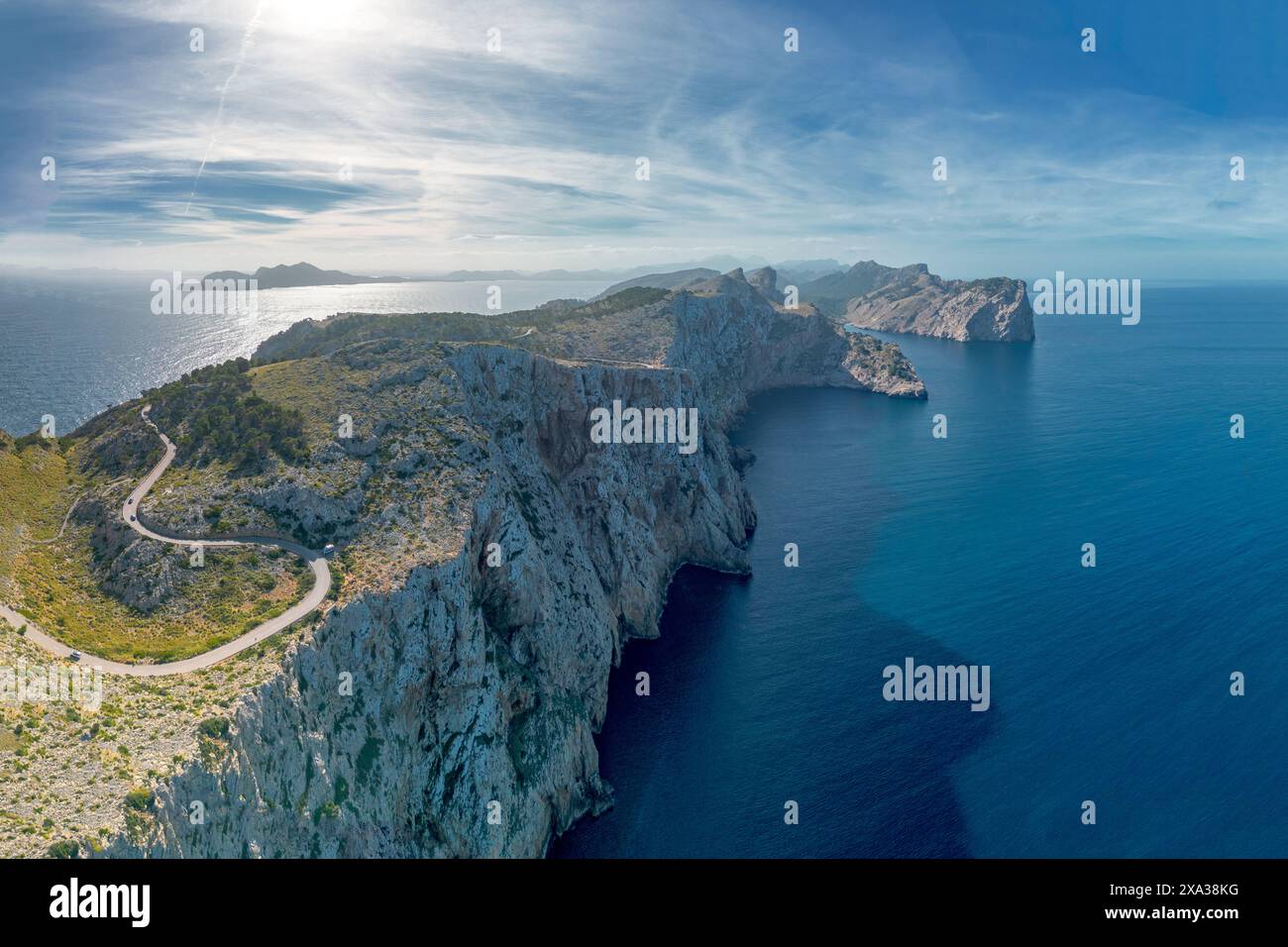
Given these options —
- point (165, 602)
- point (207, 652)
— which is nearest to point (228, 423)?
point (165, 602)

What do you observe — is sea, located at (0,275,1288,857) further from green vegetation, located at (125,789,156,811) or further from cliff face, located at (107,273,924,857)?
green vegetation, located at (125,789,156,811)

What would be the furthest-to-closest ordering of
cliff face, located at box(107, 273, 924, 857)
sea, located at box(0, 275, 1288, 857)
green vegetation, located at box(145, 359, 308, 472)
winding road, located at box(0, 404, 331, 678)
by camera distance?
green vegetation, located at box(145, 359, 308, 472) < sea, located at box(0, 275, 1288, 857) < winding road, located at box(0, 404, 331, 678) < cliff face, located at box(107, 273, 924, 857)

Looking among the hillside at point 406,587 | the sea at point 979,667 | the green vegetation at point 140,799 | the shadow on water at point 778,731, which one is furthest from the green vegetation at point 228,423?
the sea at point 979,667

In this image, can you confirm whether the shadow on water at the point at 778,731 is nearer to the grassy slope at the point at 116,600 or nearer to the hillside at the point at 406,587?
the hillside at the point at 406,587

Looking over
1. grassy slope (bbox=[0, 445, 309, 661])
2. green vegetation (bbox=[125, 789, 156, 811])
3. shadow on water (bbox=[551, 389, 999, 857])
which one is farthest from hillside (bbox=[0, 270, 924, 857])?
shadow on water (bbox=[551, 389, 999, 857])

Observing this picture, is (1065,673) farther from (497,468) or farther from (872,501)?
(497,468)

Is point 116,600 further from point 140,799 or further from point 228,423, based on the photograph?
point 228,423
